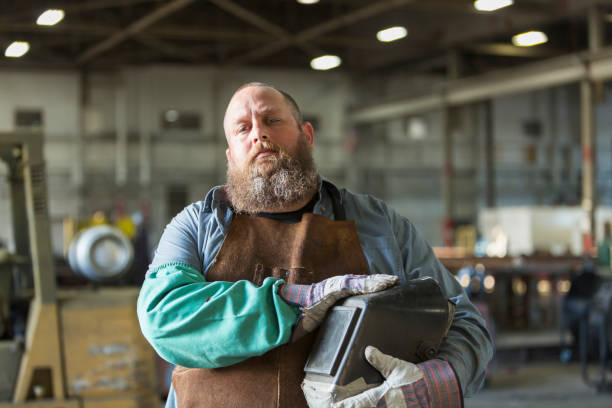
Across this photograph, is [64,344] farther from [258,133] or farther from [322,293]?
[322,293]

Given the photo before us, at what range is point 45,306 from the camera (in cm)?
471

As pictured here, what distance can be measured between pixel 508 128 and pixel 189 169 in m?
9.48

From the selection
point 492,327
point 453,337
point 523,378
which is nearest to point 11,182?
point 453,337

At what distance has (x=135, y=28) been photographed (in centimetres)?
1569

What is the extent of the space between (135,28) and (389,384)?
15.1 m

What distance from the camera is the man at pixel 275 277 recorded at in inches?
65.2

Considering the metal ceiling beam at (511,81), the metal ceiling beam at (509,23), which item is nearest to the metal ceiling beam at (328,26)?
the metal ceiling beam at (509,23)

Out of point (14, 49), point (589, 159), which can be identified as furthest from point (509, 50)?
point (14, 49)

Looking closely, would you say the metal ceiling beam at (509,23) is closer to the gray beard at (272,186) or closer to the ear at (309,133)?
the ear at (309,133)

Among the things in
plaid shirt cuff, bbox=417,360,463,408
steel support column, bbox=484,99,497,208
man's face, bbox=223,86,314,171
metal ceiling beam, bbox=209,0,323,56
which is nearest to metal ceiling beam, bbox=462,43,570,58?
steel support column, bbox=484,99,497,208

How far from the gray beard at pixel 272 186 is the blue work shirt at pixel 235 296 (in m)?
0.05

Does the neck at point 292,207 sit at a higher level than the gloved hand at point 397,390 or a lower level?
higher

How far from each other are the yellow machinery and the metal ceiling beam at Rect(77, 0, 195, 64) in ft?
31.1

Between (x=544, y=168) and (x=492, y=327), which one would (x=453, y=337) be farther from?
(x=544, y=168)
